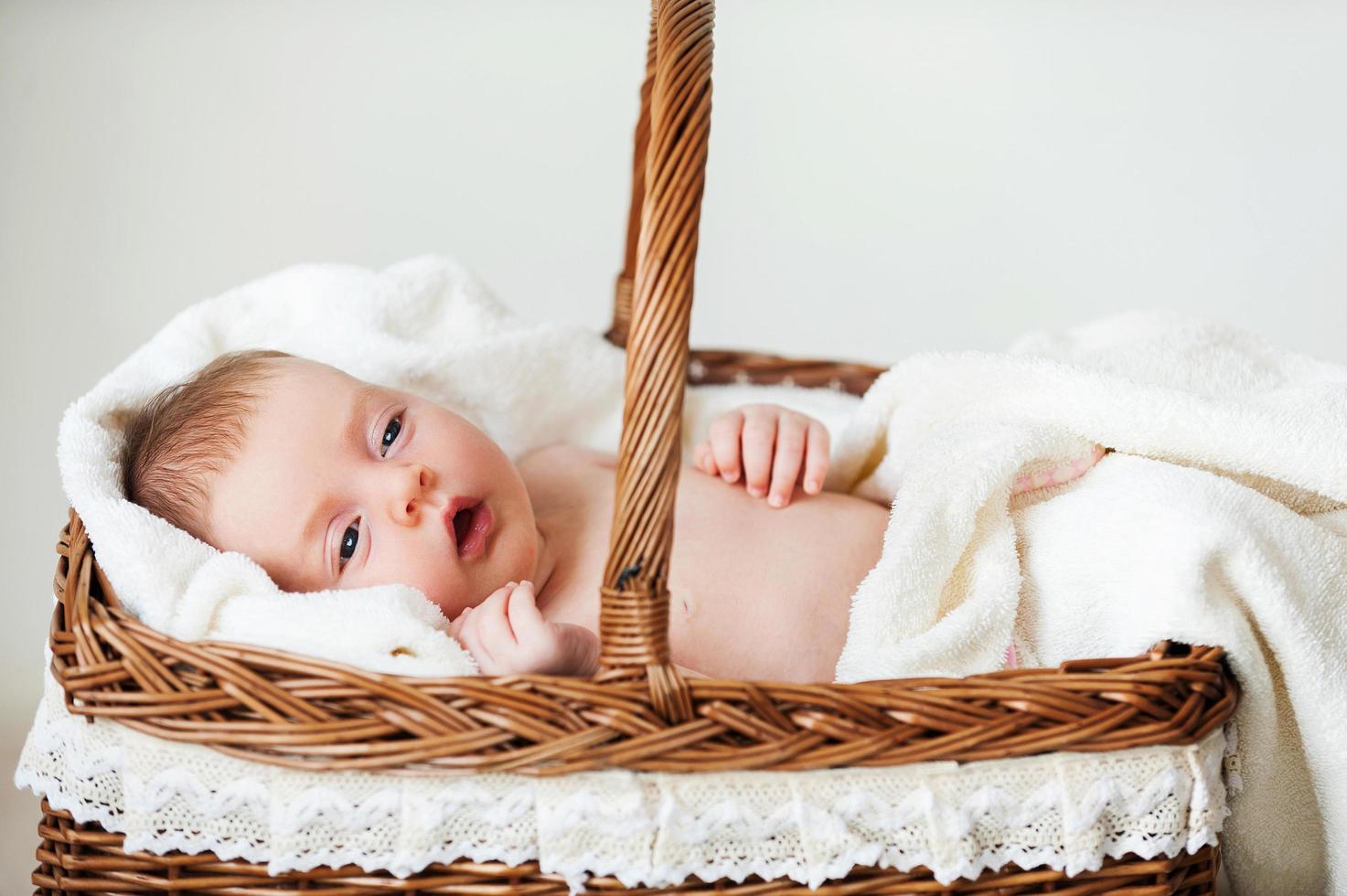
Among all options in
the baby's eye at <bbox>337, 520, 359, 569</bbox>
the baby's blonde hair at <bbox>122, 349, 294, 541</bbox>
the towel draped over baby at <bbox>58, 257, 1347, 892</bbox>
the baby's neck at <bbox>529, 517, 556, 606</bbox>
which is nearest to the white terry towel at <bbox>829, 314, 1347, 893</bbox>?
→ the towel draped over baby at <bbox>58, 257, 1347, 892</bbox>

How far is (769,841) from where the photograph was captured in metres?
0.96

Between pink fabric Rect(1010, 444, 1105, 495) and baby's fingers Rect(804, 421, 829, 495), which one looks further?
baby's fingers Rect(804, 421, 829, 495)

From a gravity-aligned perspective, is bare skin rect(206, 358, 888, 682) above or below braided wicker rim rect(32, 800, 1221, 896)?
above

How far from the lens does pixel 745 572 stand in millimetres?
1315

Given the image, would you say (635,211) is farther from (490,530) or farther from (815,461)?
(490,530)

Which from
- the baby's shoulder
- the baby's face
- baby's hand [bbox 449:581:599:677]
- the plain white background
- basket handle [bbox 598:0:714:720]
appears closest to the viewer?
basket handle [bbox 598:0:714:720]

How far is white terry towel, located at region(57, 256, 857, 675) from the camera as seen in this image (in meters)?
1.07

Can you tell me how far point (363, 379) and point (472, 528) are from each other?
1.15 feet

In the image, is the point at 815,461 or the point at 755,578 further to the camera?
the point at 815,461

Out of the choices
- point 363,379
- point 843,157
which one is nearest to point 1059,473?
point 363,379

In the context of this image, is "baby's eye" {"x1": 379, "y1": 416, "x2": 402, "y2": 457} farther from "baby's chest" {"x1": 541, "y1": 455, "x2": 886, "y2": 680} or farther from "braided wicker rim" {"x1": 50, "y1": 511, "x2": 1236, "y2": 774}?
"braided wicker rim" {"x1": 50, "y1": 511, "x2": 1236, "y2": 774}

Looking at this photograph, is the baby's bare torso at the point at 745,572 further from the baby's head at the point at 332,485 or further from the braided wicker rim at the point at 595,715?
the braided wicker rim at the point at 595,715

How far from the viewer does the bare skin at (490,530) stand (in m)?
1.24

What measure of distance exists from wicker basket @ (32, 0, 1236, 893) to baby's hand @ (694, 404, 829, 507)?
1.59 ft
